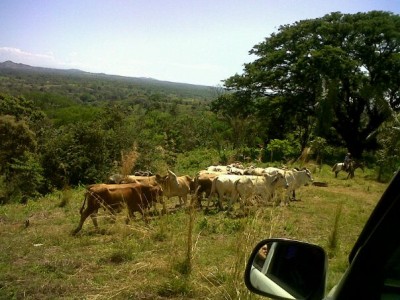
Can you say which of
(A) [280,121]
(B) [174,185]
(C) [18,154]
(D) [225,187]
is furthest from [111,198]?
(A) [280,121]

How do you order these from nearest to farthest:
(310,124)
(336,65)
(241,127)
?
(336,65), (241,127), (310,124)

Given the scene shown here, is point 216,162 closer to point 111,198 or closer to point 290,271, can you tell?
point 111,198

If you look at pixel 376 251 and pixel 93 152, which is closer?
pixel 376 251

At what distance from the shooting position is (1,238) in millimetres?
8195

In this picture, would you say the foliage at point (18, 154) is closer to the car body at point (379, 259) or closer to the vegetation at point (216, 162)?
the vegetation at point (216, 162)

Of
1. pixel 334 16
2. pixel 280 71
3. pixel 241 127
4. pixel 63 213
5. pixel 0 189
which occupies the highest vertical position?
pixel 334 16

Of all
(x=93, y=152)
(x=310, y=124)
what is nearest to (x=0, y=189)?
(x=93, y=152)

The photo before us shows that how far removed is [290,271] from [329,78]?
73.7ft

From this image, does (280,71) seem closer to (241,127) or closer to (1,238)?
(241,127)

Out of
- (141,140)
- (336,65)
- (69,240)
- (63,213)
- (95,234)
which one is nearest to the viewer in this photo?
(69,240)

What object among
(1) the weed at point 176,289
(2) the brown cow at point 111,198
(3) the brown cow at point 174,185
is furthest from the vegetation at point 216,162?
(3) the brown cow at point 174,185

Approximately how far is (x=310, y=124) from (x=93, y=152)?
14.5 metres

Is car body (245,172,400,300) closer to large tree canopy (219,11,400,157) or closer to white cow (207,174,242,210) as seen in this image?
white cow (207,174,242,210)

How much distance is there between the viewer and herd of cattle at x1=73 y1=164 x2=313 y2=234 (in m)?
8.95
